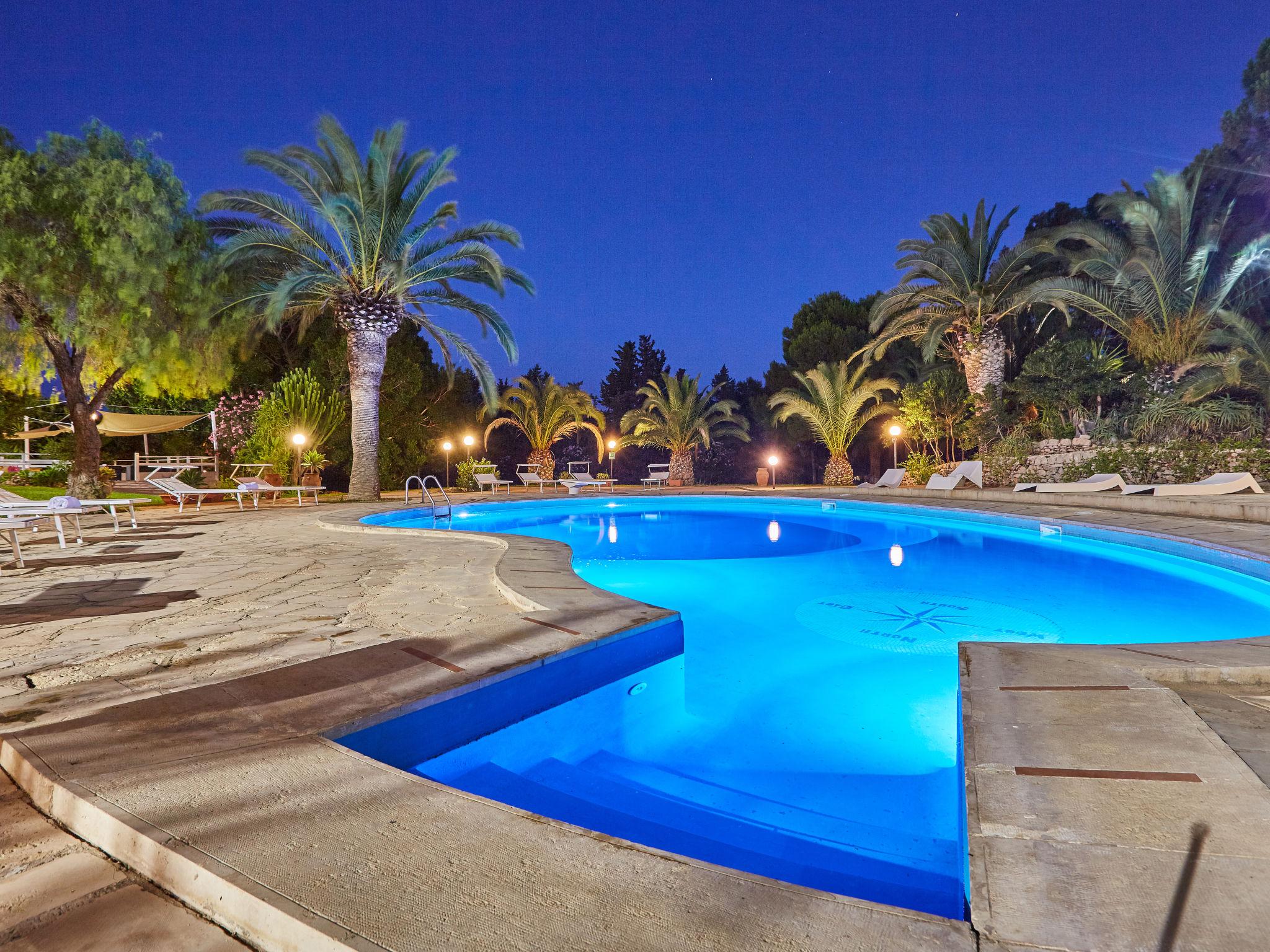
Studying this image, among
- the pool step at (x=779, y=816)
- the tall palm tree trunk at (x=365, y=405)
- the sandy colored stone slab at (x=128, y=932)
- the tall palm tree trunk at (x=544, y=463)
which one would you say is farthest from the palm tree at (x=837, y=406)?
the sandy colored stone slab at (x=128, y=932)

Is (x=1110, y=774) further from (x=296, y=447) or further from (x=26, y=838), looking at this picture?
(x=296, y=447)

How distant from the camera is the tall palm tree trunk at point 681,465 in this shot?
21875 mm

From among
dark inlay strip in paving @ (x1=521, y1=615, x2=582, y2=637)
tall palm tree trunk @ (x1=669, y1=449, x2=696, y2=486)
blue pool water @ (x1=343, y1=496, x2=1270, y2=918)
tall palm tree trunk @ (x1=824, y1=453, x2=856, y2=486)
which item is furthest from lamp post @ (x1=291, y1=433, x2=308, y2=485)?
tall palm tree trunk @ (x1=824, y1=453, x2=856, y2=486)

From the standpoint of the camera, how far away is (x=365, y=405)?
1443 centimetres

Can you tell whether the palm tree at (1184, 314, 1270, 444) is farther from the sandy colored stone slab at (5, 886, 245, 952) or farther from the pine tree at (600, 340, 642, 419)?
the pine tree at (600, 340, 642, 419)

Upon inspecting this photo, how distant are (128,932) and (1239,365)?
1660 cm

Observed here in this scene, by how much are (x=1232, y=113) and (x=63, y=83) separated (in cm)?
5566

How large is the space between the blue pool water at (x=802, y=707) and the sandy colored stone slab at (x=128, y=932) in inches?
34.4

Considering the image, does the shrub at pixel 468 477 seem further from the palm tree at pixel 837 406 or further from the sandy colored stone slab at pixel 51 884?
the sandy colored stone slab at pixel 51 884

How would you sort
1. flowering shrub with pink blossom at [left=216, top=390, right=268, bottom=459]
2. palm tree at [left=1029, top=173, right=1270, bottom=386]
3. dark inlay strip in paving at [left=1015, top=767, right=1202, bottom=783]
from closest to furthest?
dark inlay strip in paving at [left=1015, top=767, right=1202, bottom=783], palm tree at [left=1029, top=173, right=1270, bottom=386], flowering shrub with pink blossom at [left=216, top=390, right=268, bottom=459]

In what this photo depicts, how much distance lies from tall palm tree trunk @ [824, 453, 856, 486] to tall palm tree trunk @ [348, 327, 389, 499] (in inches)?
480

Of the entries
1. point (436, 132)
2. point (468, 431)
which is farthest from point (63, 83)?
point (468, 431)

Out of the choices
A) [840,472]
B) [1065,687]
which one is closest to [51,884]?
[1065,687]

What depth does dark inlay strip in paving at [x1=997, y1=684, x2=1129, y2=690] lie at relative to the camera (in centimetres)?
245
